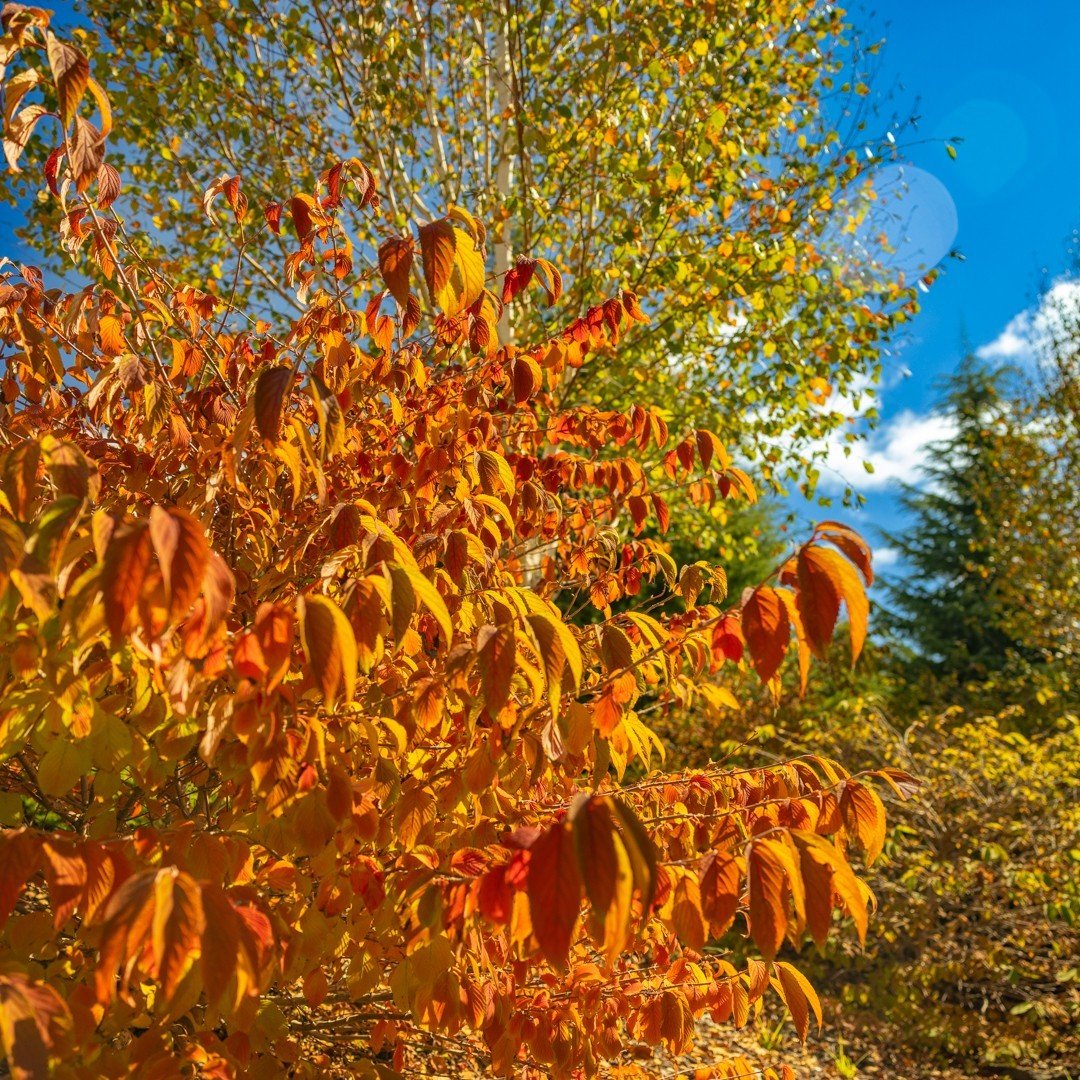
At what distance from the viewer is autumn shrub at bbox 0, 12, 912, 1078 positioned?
3.48 ft

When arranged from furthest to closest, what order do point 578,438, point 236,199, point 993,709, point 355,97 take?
point 993,709
point 355,97
point 578,438
point 236,199

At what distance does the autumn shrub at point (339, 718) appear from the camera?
1.06 metres

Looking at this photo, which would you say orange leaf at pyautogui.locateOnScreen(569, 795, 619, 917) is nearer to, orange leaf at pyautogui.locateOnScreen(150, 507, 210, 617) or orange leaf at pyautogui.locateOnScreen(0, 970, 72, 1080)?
orange leaf at pyautogui.locateOnScreen(150, 507, 210, 617)

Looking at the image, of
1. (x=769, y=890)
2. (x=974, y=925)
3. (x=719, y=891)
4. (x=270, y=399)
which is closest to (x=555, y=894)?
(x=769, y=890)

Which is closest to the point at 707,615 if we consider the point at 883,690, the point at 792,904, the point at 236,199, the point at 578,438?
the point at 578,438

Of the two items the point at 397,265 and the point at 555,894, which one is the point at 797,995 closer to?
the point at 555,894

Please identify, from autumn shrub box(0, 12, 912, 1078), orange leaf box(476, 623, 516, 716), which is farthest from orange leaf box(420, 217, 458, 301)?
orange leaf box(476, 623, 516, 716)

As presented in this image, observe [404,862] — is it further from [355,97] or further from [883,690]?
[883,690]

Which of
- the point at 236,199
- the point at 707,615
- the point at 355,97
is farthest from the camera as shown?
the point at 355,97

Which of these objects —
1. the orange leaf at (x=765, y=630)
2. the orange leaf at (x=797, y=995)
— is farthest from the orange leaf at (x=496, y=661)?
the orange leaf at (x=797, y=995)

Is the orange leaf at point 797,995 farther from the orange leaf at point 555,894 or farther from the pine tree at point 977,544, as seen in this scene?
the pine tree at point 977,544

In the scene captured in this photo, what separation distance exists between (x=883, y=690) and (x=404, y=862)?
10777 millimetres

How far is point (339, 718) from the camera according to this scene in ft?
5.78

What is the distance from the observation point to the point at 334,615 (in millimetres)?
1109
